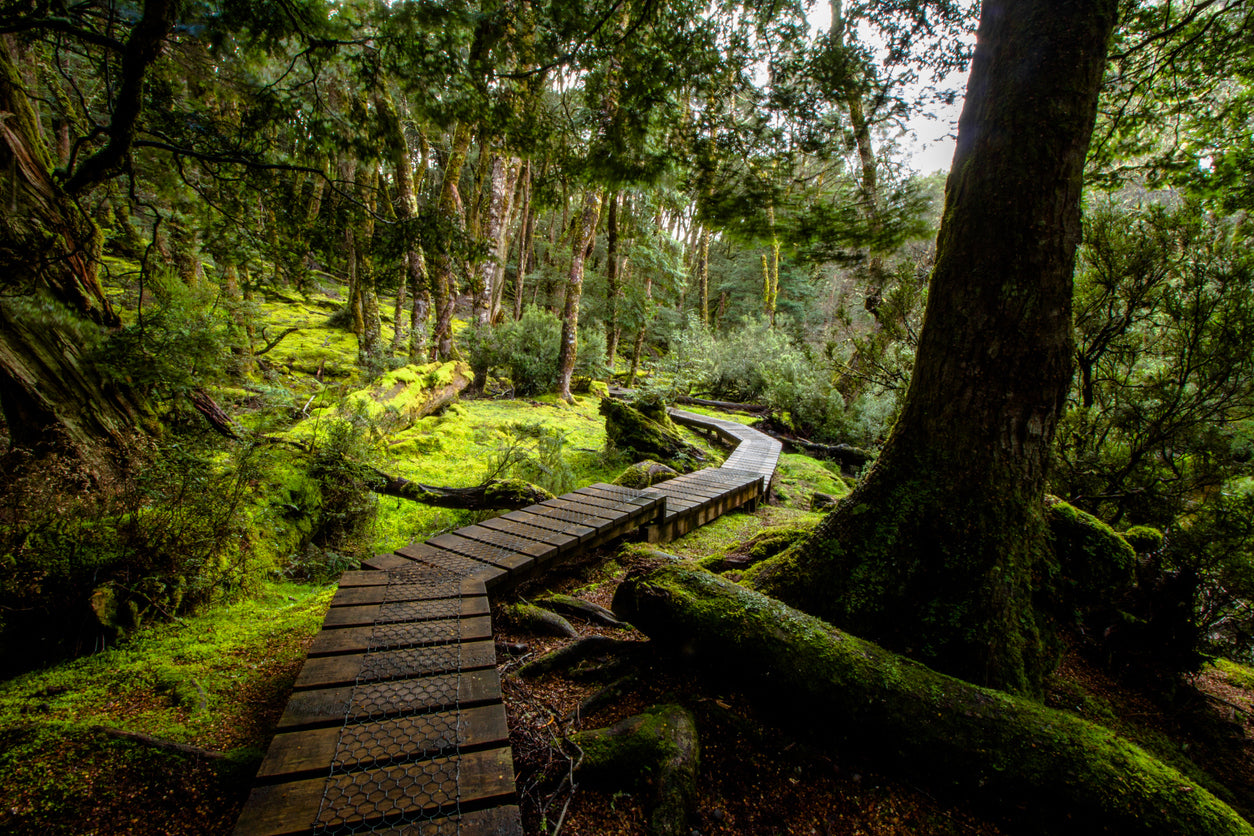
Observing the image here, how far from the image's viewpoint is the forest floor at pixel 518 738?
1.62m

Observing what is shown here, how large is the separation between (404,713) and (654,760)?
1.06m

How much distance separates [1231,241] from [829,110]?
4.40 metres

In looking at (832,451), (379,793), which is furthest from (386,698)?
(832,451)

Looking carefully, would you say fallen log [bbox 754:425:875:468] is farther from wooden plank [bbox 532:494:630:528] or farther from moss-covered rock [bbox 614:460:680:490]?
wooden plank [bbox 532:494:630:528]

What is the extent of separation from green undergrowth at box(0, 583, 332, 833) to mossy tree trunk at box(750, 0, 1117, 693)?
294cm

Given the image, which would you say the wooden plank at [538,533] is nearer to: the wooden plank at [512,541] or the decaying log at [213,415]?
the wooden plank at [512,541]

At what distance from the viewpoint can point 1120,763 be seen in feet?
5.88

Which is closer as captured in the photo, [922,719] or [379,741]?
[379,741]

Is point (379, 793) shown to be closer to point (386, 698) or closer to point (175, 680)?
point (386, 698)

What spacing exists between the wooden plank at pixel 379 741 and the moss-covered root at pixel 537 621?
1454 mm

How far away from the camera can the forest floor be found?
1625mm

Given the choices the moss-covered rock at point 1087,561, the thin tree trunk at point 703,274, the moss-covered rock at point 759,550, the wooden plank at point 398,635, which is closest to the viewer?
the wooden plank at point 398,635

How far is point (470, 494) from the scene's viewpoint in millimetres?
5445

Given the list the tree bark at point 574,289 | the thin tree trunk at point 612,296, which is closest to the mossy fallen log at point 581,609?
the tree bark at point 574,289
